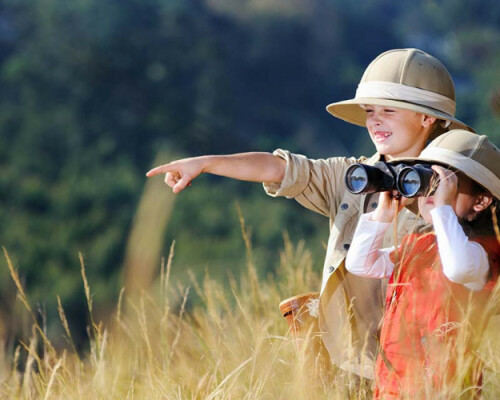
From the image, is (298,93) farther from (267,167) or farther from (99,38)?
(267,167)

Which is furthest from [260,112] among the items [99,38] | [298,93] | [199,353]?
[199,353]

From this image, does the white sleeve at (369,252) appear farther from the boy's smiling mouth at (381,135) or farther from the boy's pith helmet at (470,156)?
the boy's smiling mouth at (381,135)

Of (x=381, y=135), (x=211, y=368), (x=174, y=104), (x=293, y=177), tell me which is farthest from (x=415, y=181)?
(x=174, y=104)

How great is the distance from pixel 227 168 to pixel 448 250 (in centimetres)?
76

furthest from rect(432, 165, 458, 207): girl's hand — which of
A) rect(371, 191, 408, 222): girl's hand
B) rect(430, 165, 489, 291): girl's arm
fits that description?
rect(371, 191, 408, 222): girl's hand

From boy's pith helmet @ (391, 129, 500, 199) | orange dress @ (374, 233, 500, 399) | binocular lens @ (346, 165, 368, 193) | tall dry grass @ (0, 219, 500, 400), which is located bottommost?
tall dry grass @ (0, 219, 500, 400)

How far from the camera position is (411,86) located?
249cm

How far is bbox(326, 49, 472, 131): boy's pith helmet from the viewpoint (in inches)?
97.1

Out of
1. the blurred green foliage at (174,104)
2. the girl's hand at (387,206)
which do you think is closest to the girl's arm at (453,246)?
the girl's hand at (387,206)

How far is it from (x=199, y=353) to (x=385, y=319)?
1.10 m

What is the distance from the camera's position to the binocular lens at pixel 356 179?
2100 millimetres

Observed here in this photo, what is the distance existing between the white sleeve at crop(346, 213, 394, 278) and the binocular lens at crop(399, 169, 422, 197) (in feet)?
0.38

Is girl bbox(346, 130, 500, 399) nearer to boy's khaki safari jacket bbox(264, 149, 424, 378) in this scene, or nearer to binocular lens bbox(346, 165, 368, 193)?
binocular lens bbox(346, 165, 368, 193)

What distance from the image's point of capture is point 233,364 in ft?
8.45
